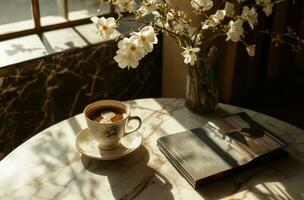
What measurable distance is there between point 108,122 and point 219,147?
0.32m

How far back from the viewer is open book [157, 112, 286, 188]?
117 cm

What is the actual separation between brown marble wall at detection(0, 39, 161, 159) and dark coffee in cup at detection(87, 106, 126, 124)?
0.58 m

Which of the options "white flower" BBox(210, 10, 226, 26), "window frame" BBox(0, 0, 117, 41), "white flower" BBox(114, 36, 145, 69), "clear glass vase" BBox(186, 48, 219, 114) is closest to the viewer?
"white flower" BBox(114, 36, 145, 69)

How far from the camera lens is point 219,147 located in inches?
49.6

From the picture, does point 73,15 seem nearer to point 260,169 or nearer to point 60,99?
point 60,99

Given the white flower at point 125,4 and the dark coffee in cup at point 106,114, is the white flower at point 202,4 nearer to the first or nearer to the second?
the white flower at point 125,4

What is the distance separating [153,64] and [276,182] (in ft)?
3.56

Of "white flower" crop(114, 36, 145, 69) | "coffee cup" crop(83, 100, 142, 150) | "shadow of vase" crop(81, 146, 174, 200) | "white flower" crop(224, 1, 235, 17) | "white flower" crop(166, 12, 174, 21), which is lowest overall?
"shadow of vase" crop(81, 146, 174, 200)

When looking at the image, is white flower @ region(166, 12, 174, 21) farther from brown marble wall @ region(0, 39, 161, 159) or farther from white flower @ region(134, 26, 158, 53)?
brown marble wall @ region(0, 39, 161, 159)

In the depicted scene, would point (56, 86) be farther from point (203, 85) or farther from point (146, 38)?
point (146, 38)

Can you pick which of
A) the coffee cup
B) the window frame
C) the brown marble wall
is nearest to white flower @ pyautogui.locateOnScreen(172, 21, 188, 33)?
the coffee cup

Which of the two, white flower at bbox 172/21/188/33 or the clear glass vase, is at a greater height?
white flower at bbox 172/21/188/33

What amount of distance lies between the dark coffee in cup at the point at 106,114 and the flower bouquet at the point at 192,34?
0.21m

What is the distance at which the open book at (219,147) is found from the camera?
117 cm
